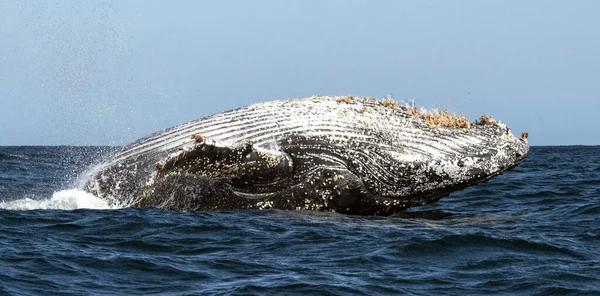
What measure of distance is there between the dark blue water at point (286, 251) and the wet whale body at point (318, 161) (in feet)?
1.05

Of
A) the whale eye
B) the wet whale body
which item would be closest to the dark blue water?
the wet whale body

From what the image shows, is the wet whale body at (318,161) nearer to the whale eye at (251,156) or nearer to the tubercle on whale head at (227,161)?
the tubercle on whale head at (227,161)

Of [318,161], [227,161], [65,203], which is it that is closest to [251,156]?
[227,161]

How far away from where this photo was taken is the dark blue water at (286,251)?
970 cm

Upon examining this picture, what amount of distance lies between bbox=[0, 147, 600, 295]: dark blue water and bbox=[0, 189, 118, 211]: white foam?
0.06 feet

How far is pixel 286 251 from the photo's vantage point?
447 inches

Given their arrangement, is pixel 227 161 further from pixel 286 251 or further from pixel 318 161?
pixel 286 251

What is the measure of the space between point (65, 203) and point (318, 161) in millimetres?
4031

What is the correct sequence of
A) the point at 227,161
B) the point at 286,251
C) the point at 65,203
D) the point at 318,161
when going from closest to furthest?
the point at 286,251
the point at 227,161
the point at 318,161
the point at 65,203

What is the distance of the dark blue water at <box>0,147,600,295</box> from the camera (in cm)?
970

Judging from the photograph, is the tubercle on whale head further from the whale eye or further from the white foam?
the white foam

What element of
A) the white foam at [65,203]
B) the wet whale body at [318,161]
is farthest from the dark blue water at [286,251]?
the wet whale body at [318,161]

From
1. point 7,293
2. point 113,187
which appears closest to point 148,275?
point 7,293

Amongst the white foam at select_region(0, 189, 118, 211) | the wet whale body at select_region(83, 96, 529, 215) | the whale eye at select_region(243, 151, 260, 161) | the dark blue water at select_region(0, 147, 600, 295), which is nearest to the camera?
the dark blue water at select_region(0, 147, 600, 295)
